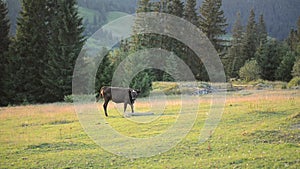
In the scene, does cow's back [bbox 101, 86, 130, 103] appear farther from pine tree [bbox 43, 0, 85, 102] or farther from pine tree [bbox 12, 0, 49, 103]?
pine tree [bbox 12, 0, 49, 103]

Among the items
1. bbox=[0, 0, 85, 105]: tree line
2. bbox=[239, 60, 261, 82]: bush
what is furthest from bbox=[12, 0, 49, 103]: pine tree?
bbox=[239, 60, 261, 82]: bush

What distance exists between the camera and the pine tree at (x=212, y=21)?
69.7 meters

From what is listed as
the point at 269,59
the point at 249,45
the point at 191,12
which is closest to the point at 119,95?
the point at 191,12

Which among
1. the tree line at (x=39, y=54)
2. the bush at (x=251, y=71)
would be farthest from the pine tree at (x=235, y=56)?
the tree line at (x=39, y=54)

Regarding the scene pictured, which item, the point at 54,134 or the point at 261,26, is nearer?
the point at 54,134

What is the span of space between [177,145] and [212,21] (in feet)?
193

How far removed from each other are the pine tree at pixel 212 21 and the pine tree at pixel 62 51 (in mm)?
31310

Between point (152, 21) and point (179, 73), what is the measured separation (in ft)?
38.2

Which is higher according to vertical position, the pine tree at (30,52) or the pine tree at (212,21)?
the pine tree at (212,21)

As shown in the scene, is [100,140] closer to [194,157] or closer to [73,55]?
[194,157]

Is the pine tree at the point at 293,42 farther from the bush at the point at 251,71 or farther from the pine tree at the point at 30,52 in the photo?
the pine tree at the point at 30,52

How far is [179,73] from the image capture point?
60.2 meters

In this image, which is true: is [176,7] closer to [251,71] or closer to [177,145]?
[251,71]

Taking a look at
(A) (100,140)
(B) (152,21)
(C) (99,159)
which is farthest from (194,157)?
(B) (152,21)
